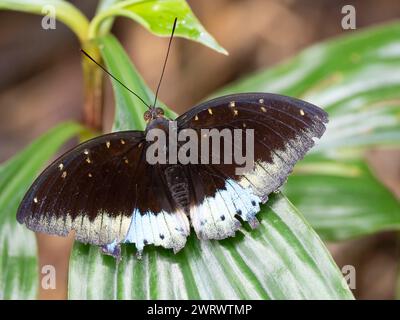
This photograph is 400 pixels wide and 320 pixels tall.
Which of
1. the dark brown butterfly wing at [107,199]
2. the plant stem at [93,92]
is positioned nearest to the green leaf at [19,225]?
the plant stem at [93,92]

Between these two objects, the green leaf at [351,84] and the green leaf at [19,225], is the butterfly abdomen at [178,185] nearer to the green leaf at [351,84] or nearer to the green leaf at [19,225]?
the green leaf at [19,225]

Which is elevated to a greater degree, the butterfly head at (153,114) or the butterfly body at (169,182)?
the butterfly head at (153,114)

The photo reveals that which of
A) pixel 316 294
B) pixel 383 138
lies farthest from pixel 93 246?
pixel 383 138

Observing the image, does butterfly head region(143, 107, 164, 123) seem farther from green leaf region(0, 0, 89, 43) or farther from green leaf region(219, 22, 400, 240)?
green leaf region(219, 22, 400, 240)

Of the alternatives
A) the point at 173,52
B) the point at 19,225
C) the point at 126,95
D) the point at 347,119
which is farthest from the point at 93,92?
the point at 173,52

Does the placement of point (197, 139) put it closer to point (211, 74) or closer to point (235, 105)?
point (235, 105)

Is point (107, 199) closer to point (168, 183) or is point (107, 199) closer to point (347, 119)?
point (168, 183)
